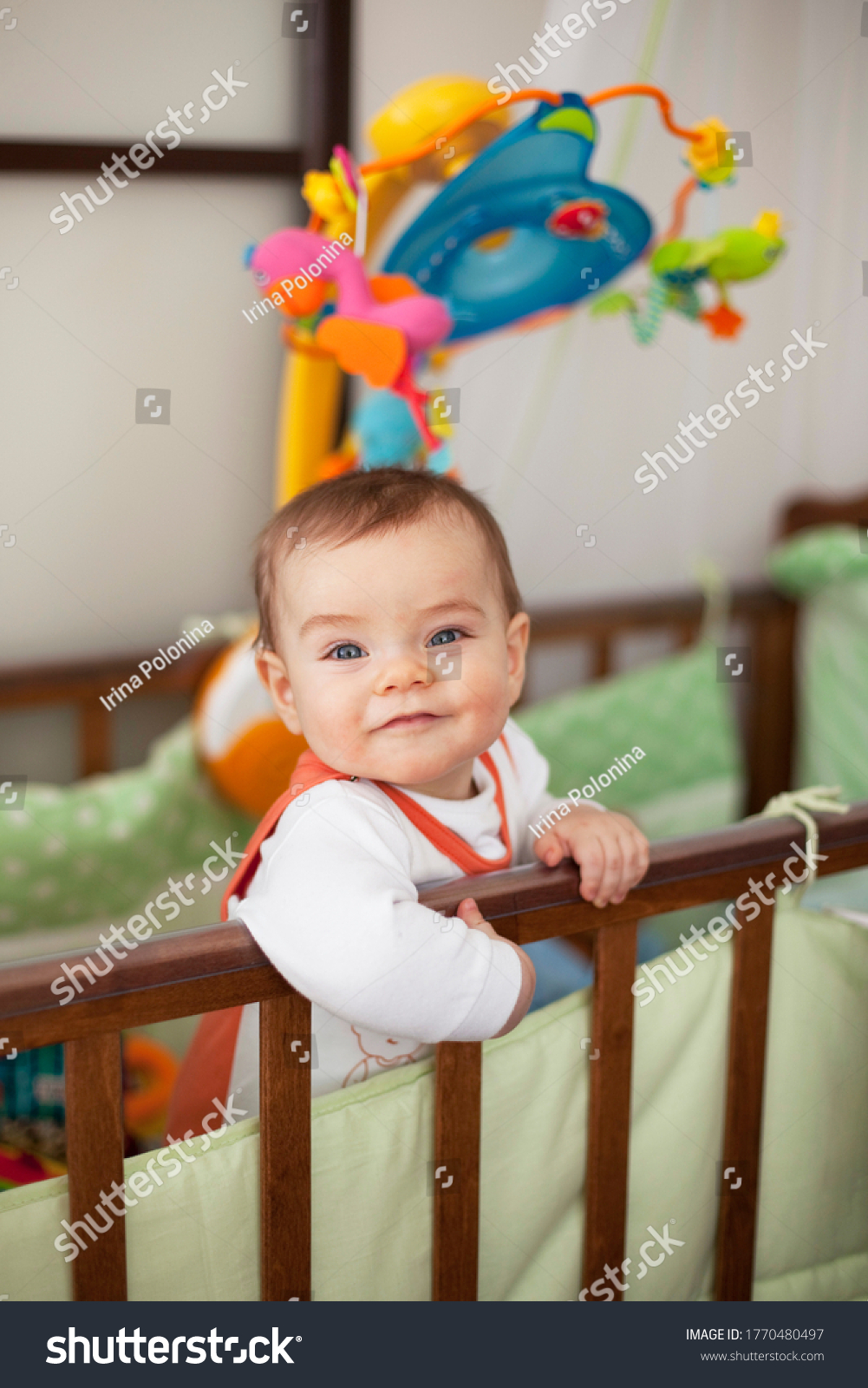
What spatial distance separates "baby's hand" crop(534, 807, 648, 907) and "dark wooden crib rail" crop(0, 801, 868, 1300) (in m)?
0.01

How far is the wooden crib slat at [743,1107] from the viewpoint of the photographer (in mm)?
942

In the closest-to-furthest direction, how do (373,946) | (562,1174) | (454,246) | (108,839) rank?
(373,946)
(562,1174)
(454,246)
(108,839)

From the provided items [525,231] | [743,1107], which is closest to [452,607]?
[743,1107]

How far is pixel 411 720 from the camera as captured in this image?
30.4 inches

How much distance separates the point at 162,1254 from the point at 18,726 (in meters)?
1.04

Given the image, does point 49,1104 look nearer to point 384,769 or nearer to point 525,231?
point 384,769

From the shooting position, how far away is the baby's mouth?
767 mm

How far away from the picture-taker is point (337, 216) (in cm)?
112

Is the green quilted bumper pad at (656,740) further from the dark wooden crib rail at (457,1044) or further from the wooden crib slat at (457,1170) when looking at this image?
the wooden crib slat at (457,1170)

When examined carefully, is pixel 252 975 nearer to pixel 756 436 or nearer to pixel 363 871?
pixel 363 871

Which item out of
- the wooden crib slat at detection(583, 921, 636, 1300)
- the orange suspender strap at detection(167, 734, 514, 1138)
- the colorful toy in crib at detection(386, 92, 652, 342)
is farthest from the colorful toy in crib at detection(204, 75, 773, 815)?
the wooden crib slat at detection(583, 921, 636, 1300)

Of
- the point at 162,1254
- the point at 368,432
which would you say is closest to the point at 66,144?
the point at 368,432

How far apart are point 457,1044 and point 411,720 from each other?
218 mm

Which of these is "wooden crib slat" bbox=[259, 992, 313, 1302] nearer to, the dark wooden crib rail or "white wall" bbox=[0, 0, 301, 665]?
the dark wooden crib rail
